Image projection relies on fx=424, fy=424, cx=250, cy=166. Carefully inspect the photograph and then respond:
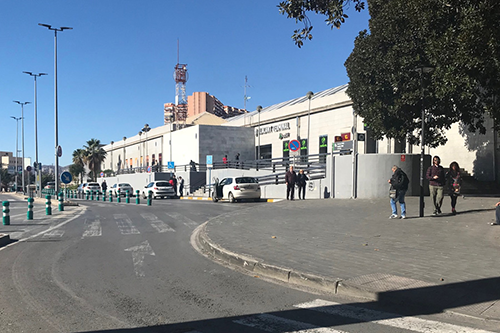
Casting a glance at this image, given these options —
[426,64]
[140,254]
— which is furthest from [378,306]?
[426,64]

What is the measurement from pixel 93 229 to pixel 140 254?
17.1ft

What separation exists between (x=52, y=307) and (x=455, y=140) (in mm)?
25887

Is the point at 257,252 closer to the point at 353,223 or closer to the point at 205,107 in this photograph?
the point at 353,223

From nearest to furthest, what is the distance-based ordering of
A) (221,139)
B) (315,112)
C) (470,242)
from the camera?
(470,242), (315,112), (221,139)

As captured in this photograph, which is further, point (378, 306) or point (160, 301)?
point (160, 301)

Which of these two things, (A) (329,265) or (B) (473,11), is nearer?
(A) (329,265)

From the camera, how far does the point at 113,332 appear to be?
438 centimetres

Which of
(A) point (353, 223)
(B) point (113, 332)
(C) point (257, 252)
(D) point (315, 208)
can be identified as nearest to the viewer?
(B) point (113, 332)

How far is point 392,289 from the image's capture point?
18.2 feet

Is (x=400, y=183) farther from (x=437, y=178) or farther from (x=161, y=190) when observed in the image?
(x=161, y=190)

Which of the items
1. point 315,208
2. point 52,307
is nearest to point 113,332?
point 52,307

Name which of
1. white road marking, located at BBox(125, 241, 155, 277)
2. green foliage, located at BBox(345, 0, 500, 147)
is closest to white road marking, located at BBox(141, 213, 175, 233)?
white road marking, located at BBox(125, 241, 155, 277)

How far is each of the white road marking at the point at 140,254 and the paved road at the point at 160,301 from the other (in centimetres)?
2

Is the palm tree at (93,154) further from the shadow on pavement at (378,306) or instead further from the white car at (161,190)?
the shadow on pavement at (378,306)
